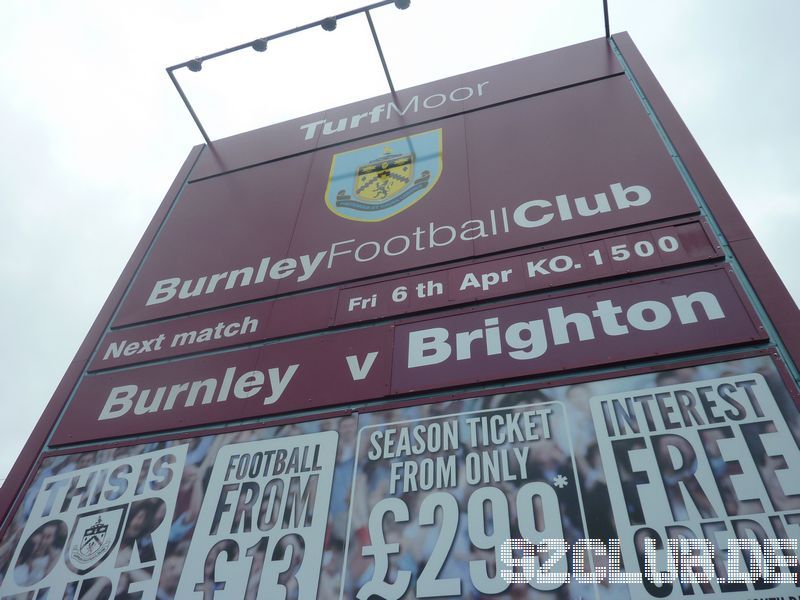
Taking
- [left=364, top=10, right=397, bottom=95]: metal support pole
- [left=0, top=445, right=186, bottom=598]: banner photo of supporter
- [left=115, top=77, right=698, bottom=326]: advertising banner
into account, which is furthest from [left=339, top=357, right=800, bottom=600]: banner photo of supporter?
[left=364, top=10, right=397, bottom=95]: metal support pole

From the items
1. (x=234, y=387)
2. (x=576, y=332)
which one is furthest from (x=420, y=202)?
(x=234, y=387)

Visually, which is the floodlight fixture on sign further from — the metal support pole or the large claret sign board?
the large claret sign board

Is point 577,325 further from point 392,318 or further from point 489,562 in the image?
point 489,562

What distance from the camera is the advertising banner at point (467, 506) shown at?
237cm

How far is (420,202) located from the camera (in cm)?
472

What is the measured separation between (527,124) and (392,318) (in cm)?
227

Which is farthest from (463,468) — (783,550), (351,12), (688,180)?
(351,12)

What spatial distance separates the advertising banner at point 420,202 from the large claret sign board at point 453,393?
0.03m

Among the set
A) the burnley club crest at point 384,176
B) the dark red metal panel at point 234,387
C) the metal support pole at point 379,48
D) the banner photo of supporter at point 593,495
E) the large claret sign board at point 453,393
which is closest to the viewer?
the banner photo of supporter at point 593,495

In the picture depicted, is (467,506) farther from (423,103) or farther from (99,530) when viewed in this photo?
(423,103)

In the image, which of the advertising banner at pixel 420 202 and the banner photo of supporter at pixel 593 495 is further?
the advertising banner at pixel 420 202

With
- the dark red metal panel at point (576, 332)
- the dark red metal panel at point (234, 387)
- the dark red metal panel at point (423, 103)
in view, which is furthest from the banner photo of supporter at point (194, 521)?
the dark red metal panel at point (423, 103)

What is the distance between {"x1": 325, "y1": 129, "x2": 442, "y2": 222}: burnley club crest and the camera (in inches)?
191

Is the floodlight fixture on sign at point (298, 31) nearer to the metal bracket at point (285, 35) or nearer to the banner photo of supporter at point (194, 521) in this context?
the metal bracket at point (285, 35)
